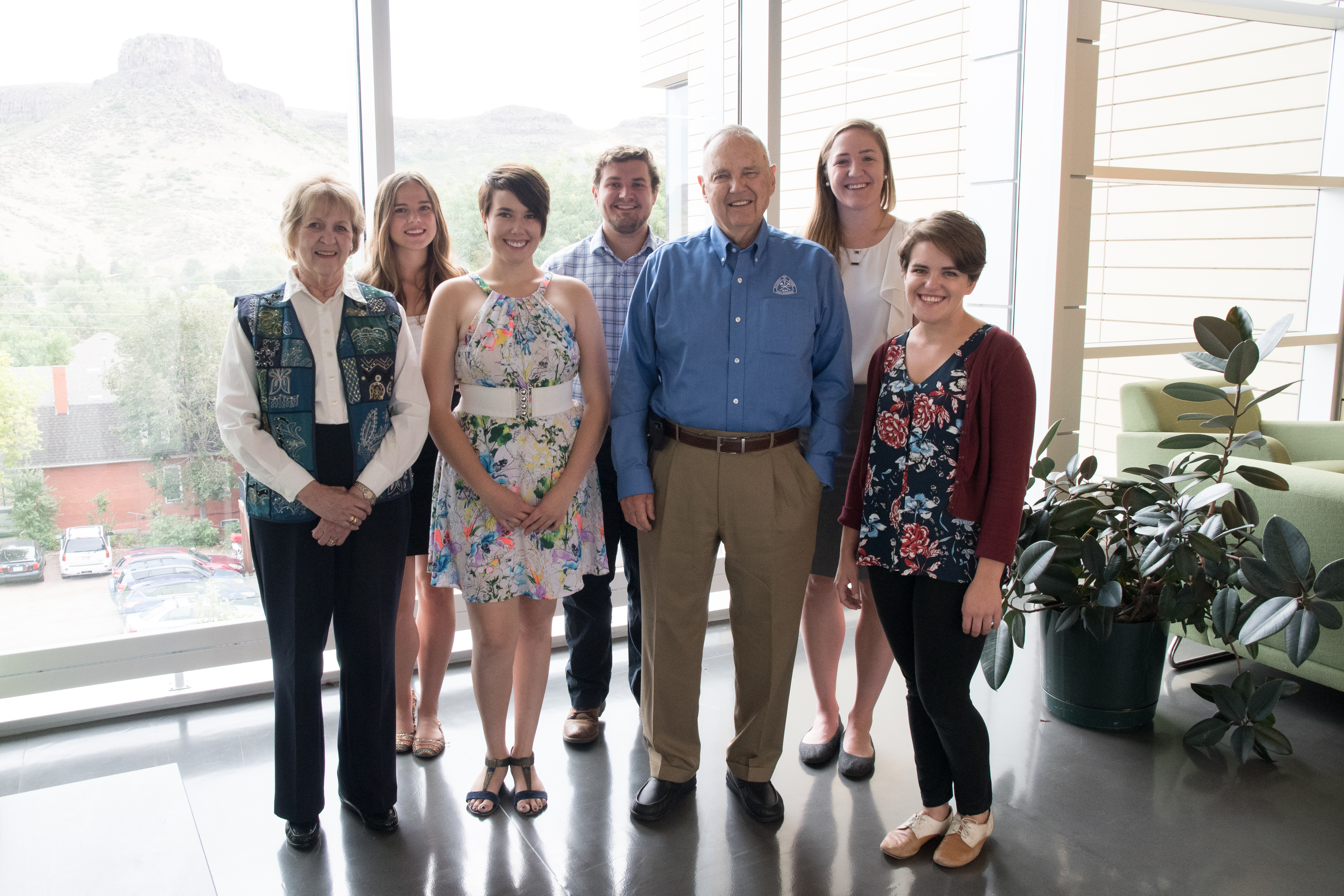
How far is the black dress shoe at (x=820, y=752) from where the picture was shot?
2.83m

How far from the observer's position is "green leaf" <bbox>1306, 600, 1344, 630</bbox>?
244 centimetres

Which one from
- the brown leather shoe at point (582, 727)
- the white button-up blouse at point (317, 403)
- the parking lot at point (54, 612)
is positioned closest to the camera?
the white button-up blouse at point (317, 403)

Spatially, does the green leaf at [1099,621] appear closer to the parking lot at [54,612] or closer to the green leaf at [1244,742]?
the green leaf at [1244,742]

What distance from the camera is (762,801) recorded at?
2512 millimetres

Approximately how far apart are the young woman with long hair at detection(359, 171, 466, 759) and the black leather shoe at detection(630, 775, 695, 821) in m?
0.73

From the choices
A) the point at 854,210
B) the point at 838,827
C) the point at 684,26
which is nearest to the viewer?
the point at 838,827

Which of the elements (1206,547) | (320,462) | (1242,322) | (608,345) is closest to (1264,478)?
(1206,547)

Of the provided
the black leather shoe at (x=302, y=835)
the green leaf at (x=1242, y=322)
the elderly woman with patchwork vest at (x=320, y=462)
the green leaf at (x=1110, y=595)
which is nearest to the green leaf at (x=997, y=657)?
the green leaf at (x=1110, y=595)

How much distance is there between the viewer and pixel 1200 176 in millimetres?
4477

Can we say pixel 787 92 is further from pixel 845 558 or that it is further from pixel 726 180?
pixel 845 558

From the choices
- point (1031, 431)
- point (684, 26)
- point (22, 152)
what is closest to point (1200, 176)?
point (684, 26)

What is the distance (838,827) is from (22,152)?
10.5ft

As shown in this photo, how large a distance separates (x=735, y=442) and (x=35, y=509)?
237 centimetres

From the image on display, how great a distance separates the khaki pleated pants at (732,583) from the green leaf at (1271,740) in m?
1.51
